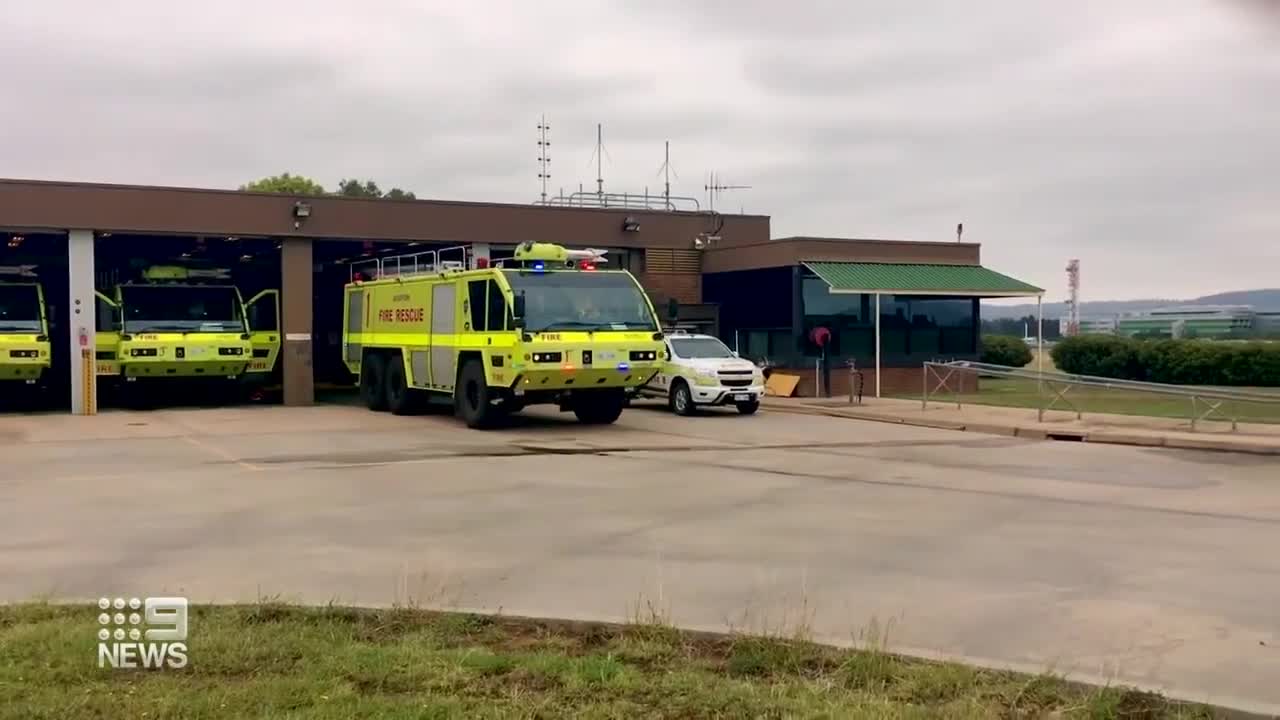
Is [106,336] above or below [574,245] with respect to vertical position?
below

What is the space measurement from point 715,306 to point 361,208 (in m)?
9.46

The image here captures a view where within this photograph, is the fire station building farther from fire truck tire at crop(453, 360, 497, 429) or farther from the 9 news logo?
the 9 news logo

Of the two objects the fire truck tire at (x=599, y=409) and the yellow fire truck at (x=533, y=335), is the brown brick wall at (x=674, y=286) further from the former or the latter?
the fire truck tire at (x=599, y=409)

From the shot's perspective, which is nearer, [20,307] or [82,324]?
[20,307]

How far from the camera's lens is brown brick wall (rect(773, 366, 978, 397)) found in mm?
29438

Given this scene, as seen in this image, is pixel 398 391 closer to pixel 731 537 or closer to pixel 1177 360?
pixel 731 537

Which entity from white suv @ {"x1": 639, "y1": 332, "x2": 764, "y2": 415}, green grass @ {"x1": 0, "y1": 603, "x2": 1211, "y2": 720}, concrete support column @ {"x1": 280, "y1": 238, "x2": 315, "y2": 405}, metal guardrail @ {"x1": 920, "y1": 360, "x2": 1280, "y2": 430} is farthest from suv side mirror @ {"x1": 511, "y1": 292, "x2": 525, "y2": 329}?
green grass @ {"x1": 0, "y1": 603, "x2": 1211, "y2": 720}

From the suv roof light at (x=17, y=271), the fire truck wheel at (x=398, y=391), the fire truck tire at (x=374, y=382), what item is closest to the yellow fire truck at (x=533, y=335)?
the fire truck wheel at (x=398, y=391)

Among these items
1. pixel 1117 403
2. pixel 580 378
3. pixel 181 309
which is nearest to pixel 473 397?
pixel 580 378

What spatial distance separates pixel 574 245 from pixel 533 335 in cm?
1154

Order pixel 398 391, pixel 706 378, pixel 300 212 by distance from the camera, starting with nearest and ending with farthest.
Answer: pixel 706 378 < pixel 398 391 < pixel 300 212

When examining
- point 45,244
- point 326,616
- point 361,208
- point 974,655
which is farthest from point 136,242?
point 974,655

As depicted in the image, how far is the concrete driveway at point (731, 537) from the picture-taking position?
711 cm

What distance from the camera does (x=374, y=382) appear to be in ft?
82.5
